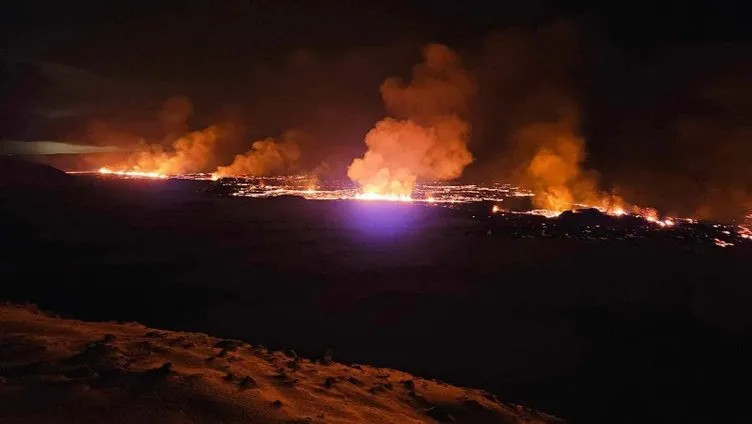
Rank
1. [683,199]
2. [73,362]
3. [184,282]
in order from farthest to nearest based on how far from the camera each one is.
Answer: [683,199] < [184,282] < [73,362]

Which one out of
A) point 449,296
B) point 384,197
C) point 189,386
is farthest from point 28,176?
point 189,386

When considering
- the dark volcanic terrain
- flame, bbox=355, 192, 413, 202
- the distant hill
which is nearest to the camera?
the dark volcanic terrain

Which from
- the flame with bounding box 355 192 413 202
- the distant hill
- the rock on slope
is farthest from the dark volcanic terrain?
the flame with bounding box 355 192 413 202

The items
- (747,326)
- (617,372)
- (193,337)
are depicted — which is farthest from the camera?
(747,326)

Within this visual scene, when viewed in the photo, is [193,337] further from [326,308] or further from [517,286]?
[517,286]

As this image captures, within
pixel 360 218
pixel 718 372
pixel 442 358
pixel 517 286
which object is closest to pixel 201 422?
pixel 442 358

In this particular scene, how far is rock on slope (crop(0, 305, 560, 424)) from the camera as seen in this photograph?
5.69 m

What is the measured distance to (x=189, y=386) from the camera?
6.50 metres

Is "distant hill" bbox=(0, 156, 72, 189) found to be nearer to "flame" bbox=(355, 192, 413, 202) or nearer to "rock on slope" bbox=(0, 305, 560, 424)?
"flame" bbox=(355, 192, 413, 202)

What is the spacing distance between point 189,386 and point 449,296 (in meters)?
13.2

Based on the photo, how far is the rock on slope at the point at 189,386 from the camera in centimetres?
569

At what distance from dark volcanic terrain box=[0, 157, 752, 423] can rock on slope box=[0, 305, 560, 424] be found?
2.63m

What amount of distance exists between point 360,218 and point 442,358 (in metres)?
26.3

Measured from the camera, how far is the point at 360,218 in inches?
1524
